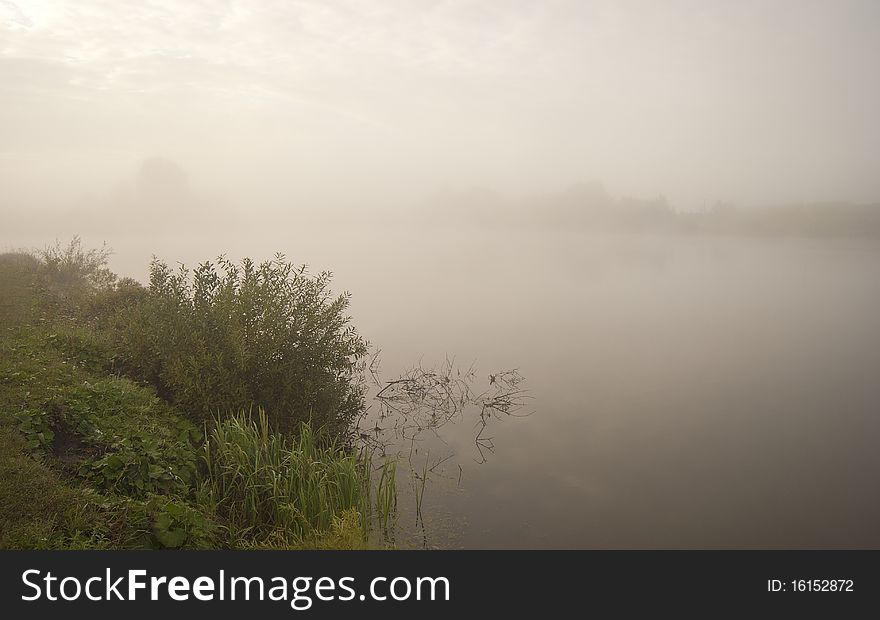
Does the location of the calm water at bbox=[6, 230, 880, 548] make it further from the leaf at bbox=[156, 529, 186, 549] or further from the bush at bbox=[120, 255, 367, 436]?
the leaf at bbox=[156, 529, 186, 549]

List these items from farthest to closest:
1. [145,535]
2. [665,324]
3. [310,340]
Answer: [665,324] < [310,340] < [145,535]

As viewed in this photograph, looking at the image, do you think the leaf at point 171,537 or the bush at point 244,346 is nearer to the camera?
the leaf at point 171,537

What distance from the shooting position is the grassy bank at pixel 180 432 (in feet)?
25.6

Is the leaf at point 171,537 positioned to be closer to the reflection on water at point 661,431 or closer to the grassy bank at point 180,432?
the grassy bank at point 180,432

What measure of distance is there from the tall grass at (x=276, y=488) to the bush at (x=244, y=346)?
5.10ft

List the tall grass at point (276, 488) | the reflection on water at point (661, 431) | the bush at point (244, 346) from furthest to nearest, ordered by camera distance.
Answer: the reflection on water at point (661, 431) < the bush at point (244, 346) < the tall grass at point (276, 488)

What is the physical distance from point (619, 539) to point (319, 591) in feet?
25.5

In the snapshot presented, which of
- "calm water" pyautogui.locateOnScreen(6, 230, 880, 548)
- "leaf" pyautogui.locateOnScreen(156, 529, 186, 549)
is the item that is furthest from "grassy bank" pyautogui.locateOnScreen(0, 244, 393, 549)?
"calm water" pyautogui.locateOnScreen(6, 230, 880, 548)

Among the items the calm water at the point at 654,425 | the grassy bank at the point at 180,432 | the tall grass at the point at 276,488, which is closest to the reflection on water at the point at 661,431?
the calm water at the point at 654,425


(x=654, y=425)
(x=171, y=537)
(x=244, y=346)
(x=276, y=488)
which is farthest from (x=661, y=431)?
(x=171, y=537)

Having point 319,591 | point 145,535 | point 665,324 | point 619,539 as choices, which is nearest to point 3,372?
point 145,535

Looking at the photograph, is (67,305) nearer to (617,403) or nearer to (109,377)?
(109,377)

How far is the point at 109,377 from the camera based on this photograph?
41.2ft

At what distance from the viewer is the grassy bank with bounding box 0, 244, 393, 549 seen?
780 cm
